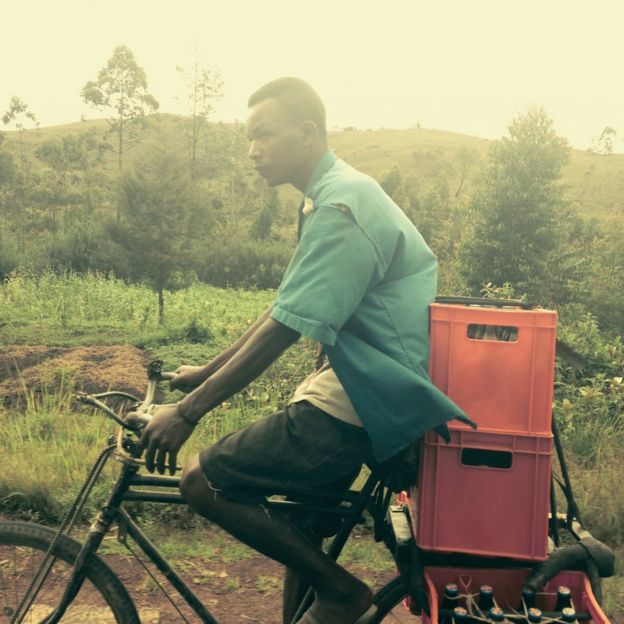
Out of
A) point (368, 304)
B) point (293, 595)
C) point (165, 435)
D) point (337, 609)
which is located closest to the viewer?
point (165, 435)

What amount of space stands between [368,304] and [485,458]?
2.28ft

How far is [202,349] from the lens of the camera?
51.0ft

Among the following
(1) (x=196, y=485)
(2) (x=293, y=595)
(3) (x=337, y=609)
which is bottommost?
(2) (x=293, y=595)

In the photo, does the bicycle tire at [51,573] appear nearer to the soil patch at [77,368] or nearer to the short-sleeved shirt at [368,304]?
the short-sleeved shirt at [368,304]

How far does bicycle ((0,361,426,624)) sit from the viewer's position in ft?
7.32

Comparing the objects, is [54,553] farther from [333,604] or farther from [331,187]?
[331,187]

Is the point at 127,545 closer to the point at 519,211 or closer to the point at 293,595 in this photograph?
the point at 293,595

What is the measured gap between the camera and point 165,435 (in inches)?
77.9

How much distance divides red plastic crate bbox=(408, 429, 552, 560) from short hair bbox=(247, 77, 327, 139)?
1077 mm

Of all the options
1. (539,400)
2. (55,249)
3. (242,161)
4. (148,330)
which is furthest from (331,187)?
(242,161)

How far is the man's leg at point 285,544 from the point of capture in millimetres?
2133

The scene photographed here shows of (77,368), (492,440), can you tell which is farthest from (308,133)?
(77,368)

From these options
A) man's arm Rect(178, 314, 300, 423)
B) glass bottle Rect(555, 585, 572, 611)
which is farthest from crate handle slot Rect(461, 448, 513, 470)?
man's arm Rect(178, 314, 300, 423)

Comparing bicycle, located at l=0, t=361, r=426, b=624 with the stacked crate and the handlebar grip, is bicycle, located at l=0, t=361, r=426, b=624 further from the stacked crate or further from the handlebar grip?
the stacked crate
